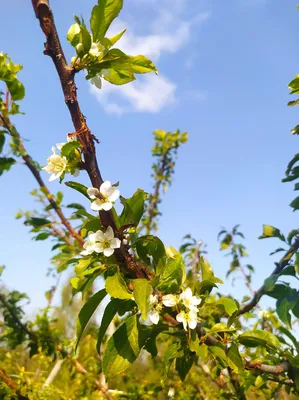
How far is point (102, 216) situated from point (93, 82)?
0.38 metres

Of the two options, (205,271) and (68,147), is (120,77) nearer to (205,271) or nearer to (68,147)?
(68,147)

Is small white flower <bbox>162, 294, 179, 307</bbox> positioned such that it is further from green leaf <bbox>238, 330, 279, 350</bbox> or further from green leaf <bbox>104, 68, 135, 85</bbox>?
green leaf <bbox>104, 68, 135, 85</bbox>

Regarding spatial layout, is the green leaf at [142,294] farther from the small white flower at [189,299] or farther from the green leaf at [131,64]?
the green leaf at [131,64]

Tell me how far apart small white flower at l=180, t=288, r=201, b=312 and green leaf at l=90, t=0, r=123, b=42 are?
0.73 meters

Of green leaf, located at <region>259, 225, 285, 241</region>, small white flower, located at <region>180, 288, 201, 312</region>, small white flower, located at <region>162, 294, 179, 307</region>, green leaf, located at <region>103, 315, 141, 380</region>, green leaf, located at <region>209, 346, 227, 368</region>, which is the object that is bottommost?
green leaf, located at <region>103, 315, 141, 380</region>

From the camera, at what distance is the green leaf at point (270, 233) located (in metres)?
2.09

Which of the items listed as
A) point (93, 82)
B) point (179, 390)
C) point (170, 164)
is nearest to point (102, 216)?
point (93, 82)

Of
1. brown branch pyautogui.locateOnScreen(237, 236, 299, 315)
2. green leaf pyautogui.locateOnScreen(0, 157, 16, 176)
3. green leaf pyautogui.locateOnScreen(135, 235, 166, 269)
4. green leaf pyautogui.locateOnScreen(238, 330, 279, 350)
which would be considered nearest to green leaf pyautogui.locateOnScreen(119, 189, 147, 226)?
green leaf pyautogui.locateOnScreen(135, 235, 166, 269)

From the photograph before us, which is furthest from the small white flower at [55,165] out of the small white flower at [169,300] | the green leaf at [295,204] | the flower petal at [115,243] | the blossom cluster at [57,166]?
the green leaf at [295,204]

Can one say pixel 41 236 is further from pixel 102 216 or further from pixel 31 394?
pixel 102 216

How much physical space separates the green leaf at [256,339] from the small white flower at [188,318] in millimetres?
264

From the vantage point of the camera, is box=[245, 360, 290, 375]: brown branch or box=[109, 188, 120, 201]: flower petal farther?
box=[245, 360, 290, 375]: brown branch

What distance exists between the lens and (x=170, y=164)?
4.93 metres

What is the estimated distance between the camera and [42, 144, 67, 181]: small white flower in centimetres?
103
